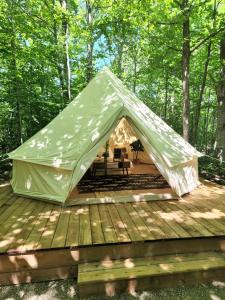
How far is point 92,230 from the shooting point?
333 cm

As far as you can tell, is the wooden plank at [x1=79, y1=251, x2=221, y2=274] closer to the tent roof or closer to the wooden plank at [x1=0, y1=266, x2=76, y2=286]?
the wooden plank at [x1=0, y1=266, x2=76, y2=286]

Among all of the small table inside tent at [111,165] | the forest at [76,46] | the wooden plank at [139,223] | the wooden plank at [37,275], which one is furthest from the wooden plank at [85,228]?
the forest at [76,46]

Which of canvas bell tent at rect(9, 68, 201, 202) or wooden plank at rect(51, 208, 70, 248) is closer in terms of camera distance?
wooden plank at rect(51, 208, 70, 248)

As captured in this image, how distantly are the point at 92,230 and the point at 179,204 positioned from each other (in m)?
1.96

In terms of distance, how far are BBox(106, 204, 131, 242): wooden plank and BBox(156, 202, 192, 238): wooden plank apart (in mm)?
728

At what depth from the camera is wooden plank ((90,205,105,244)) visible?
2992 mm

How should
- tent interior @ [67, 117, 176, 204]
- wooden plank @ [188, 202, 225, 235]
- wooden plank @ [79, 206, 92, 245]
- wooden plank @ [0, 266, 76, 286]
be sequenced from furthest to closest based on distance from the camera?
tent interior @ [67, 117, 176, 204]
wooden plank @ [188, 202, 225, 235]
wooden plank @ [79, 206, 92, 245]
wooden plank @ [0, 266, 76, 286]

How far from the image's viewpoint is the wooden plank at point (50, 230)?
114 inches

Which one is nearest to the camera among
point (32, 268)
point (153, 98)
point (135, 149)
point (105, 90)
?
point (32, 268)

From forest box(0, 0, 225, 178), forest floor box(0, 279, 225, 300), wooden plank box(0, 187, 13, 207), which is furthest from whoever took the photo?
forest box(0, 0, 225, 178)

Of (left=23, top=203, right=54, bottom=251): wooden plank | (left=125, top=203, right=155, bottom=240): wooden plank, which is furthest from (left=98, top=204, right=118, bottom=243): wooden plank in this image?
(left=23, top=203, right=54, bottom=251): wooden plank

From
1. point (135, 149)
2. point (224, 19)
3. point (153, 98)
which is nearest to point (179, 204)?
point (135, 149)

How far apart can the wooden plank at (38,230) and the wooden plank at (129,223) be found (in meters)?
1.21

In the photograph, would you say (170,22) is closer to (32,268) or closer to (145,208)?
(145,208)
